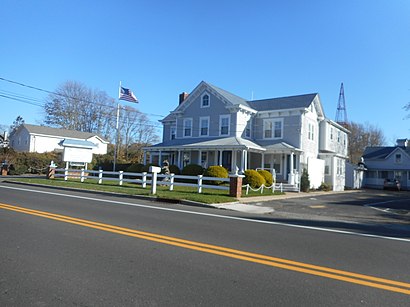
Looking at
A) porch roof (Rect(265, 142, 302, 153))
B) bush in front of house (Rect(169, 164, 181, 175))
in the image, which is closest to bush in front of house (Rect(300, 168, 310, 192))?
porch roof (Rect(265, 142, 302, 153))

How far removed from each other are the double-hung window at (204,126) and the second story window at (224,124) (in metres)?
1.63

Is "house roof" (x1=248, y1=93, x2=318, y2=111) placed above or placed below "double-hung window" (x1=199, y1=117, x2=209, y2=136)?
above

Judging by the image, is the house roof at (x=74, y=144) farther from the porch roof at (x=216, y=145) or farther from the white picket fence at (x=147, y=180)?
the porch roof at (x=216, y=145)

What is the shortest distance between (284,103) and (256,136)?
400cm

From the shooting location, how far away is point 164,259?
17.4 feet

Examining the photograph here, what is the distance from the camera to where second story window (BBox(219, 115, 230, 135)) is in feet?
96.5

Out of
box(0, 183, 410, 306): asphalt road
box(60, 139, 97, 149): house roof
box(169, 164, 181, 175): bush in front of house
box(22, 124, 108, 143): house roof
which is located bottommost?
box(0, 183, 410, 306): asphalt road

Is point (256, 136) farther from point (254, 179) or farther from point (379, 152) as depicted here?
point (379, 152)

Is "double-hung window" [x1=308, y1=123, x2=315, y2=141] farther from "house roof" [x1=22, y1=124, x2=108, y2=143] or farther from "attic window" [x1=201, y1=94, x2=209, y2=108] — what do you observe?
"house roof" [x1=22, y1=124, x2=108, y2=143]

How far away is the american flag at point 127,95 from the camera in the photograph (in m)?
31.6

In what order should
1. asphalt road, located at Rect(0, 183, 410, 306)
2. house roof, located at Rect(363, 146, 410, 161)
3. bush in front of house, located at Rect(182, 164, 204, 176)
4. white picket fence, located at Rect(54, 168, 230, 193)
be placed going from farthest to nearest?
1. house roof, located at Rect(363, 146, 410, 161)
2. bush in front of house, located at Rect(182, 164, 204, 176)
3. white picket fence, located at Rect(54, 168, 230, 193)
4. asphalt road, located at Rect(0, 183, 410, 306)

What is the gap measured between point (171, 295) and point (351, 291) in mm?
2347

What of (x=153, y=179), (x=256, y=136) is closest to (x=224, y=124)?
(x=256, y=136)

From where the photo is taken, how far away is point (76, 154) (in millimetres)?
26484
